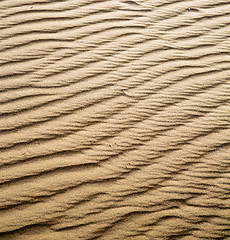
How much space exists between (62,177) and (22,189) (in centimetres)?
32

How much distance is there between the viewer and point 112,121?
2.37m

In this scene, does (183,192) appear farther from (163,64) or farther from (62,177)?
(163,64)

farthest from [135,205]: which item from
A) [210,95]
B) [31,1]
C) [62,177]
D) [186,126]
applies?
[31,1]

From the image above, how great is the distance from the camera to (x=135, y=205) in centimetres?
212

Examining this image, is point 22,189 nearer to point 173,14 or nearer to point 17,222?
point 17,222

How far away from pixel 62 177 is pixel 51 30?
5.19 feet

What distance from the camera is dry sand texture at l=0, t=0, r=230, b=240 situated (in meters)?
2.07

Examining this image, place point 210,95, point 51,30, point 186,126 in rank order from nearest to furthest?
point 186,126 < point 210,95 < point 51,30

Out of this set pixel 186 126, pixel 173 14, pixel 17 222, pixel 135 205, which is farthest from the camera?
pixel 173 14

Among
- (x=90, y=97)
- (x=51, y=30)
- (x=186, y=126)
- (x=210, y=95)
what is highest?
(x=51, y=30)

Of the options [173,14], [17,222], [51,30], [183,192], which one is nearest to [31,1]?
[51,30]

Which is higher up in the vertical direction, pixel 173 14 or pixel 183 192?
pixel 173 14

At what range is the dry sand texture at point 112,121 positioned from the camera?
2.07 meters

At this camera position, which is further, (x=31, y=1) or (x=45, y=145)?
(x=31, y=1)
